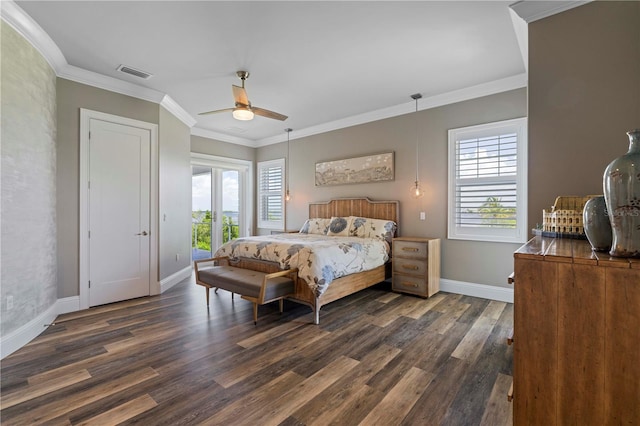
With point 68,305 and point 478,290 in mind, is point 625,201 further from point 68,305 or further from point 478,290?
point 68,305

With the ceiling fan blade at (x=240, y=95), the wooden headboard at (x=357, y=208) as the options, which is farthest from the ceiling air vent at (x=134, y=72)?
the wooden headboard at (x=357, y=208)

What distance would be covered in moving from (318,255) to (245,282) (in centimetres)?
83

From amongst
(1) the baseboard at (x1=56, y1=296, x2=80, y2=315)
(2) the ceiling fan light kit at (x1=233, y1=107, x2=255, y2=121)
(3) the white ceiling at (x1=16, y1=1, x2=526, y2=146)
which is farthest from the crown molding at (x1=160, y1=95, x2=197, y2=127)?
(1) the baseboard at (x1=56, y1=296, x2=80, y2=315)

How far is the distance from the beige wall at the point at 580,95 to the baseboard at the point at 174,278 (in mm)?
4530

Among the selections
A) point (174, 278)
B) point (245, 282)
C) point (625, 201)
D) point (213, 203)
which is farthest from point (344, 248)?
point (213, 203)

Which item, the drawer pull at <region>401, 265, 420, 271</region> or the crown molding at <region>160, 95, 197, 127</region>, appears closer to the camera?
the drawer pull at <region>401, 265, 420, 271</region>

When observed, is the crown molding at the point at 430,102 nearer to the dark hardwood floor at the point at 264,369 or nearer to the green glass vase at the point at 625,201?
the dark hardwood floor at the point at 264,369

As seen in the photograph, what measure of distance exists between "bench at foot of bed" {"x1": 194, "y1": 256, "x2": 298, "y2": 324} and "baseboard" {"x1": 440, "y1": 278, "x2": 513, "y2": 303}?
7.70 ft

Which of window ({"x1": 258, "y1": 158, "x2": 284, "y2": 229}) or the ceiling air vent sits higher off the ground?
the ceiling air vent

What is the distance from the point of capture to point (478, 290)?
13.1ft

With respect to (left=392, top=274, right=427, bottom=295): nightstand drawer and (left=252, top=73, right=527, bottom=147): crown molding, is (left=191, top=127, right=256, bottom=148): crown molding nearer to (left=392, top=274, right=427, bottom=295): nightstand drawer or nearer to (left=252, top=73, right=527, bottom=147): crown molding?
(left=252, top=73, right=527, bottom=147): crown molding

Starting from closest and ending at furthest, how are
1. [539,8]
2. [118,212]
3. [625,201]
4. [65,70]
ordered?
[625,201], [539,8], [65,70], [118,212]

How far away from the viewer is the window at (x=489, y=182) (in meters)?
3.68

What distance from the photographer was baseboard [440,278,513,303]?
3.78m
